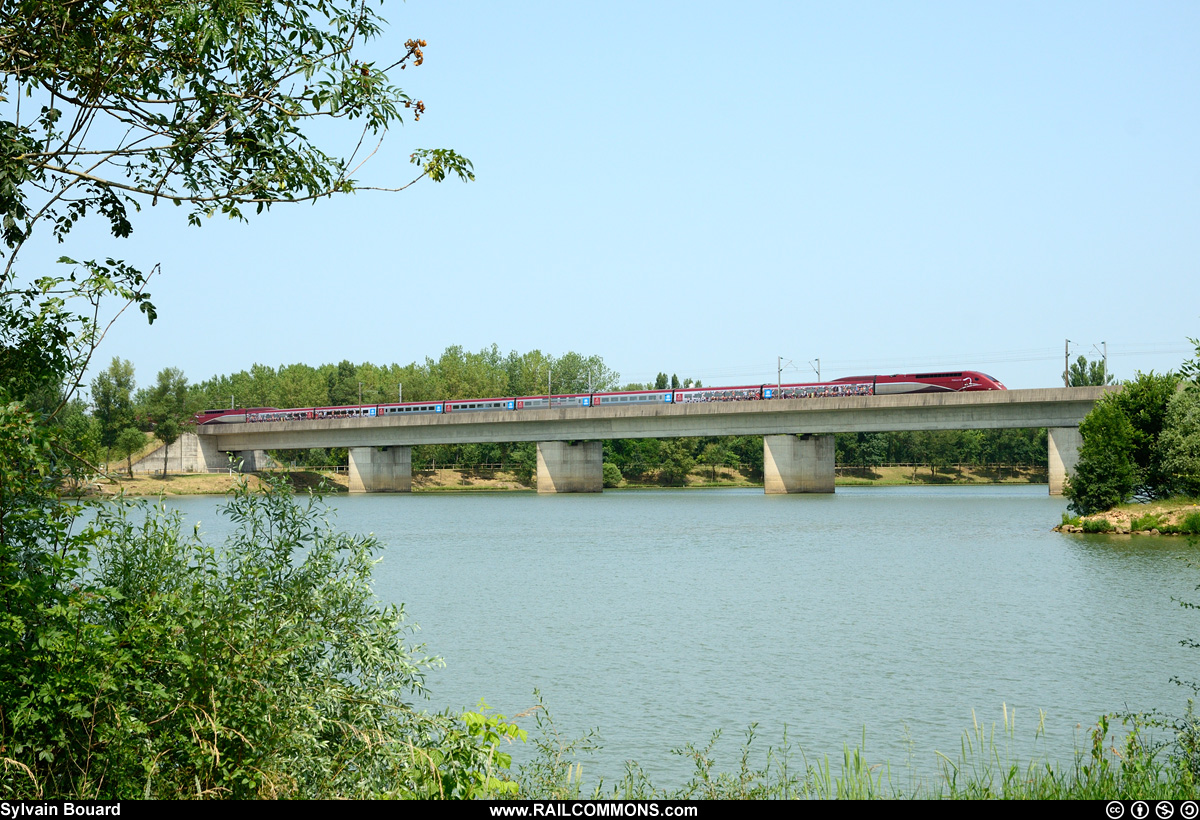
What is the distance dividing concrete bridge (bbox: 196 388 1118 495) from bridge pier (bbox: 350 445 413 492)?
0.10m

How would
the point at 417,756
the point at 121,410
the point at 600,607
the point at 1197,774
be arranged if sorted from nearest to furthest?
the point at 417,756 < the point at 1197,774 < the point at 600,607 < the point at 121,410

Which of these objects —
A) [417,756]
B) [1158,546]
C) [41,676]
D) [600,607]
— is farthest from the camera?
[1158,546]

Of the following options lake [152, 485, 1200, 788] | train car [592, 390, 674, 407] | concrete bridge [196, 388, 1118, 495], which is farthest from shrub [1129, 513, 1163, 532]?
train car [592, 390, 674, 407]

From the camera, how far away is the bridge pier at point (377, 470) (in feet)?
323

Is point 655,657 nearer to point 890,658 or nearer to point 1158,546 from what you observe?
point 890,658

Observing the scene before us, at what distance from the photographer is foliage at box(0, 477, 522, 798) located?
8.04m

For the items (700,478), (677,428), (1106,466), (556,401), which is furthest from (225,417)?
(1106,466)

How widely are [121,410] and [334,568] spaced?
312 feet

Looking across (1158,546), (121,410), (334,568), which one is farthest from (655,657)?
(121,410)

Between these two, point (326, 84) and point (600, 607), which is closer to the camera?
point (326, 84)

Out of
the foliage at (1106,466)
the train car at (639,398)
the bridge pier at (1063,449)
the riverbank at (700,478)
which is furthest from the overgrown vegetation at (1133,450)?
the riverbank at (700,478)

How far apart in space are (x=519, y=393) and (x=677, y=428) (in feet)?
184

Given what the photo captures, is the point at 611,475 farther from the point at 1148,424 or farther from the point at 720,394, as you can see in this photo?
the point at 1148,424

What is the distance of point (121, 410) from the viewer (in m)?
95.2
